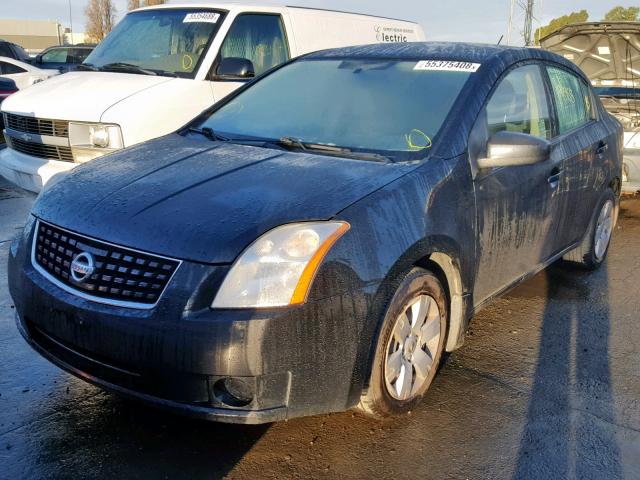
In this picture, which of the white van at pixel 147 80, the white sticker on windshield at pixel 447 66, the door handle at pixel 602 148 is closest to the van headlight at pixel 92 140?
the white van at pixel 147 80

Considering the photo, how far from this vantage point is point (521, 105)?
13.1ft

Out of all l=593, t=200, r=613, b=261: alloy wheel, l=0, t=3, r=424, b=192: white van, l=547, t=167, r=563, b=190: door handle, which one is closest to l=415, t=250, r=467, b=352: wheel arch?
l=547, t=167, r=563, b=190: door handle

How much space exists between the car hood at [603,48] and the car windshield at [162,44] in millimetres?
5177

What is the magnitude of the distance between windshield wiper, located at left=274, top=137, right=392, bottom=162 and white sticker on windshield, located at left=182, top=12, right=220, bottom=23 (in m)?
3.43

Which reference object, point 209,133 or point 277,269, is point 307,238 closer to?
point 277,269

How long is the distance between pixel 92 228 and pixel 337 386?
1166mm

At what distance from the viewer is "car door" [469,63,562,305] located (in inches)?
135

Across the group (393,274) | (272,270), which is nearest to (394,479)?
(393,274)

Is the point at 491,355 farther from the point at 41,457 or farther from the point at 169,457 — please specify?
the point at 41,457

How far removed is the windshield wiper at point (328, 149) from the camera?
3.26 metres

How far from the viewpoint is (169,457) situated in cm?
280

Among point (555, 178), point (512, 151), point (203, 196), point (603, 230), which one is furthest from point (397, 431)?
point (603, 230)

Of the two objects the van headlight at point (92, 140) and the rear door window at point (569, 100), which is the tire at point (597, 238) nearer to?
the rear door window at point (569, 100)

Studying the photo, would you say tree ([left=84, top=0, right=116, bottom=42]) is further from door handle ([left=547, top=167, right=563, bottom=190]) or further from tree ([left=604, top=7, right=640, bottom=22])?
door handle ([left=547, top=167, right=563, bottom=190])
